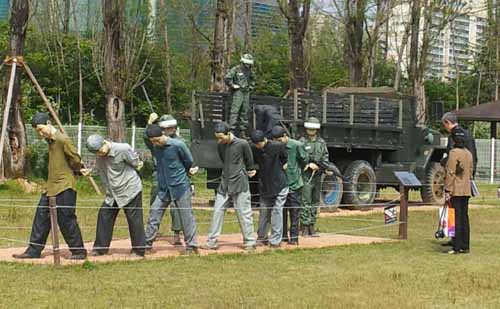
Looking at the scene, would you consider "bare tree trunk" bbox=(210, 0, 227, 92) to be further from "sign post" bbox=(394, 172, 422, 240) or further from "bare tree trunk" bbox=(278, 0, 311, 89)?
"sign post" bbox=(394, 172, 422, 240)

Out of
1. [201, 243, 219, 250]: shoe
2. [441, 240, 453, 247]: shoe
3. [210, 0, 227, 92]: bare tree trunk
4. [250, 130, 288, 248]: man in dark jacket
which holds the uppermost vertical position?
[210, 0, 227, 92]: bare tree trunk

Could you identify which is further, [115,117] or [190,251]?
[115,117]

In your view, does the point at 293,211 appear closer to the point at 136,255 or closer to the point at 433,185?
the point at 136,255

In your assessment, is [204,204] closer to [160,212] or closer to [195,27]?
[160,212]

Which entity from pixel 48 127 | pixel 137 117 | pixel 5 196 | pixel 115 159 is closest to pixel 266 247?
pixel 115 159

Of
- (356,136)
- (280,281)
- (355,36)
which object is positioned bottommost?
(280,281)

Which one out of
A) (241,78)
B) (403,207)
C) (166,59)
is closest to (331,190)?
(241,78)

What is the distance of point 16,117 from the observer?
21938mm

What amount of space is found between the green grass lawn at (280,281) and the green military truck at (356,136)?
18.8ft

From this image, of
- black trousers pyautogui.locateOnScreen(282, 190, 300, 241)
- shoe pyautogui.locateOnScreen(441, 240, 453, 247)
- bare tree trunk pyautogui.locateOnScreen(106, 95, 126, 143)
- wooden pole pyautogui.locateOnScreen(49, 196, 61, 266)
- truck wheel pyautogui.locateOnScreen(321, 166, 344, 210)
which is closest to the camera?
wooden pole pyautogui.locateOnScreen(49, 196, 61, 266)

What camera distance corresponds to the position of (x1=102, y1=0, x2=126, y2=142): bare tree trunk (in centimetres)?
2461

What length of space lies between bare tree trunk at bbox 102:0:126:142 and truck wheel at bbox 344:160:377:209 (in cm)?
869

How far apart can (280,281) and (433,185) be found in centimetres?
1151

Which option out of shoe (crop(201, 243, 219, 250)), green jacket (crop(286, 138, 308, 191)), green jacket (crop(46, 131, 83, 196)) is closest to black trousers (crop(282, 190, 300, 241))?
green jacket (crop(286, 138, 308, 191))
